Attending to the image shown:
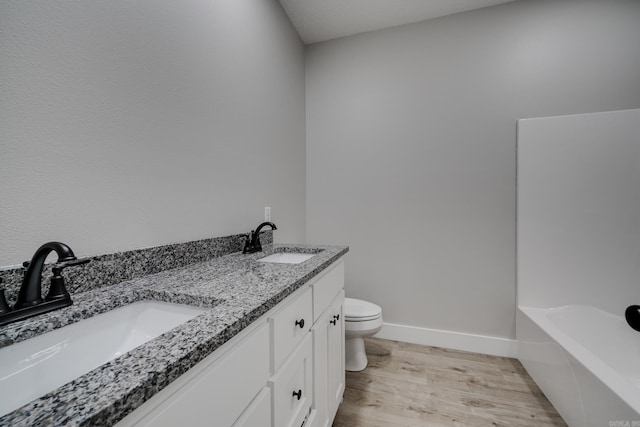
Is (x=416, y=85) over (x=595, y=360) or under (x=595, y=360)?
over

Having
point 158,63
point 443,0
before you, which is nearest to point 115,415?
point 158,63

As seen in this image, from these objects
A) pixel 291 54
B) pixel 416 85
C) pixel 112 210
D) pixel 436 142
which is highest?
pixel 291 54

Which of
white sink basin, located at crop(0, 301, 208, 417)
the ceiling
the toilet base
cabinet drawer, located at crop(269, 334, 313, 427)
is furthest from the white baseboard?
the ceiling

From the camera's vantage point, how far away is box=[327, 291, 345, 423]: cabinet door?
4.21ft

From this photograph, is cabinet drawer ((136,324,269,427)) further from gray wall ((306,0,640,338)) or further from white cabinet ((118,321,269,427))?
gray wall ((306,0,640,338))

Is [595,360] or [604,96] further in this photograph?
[604,96]

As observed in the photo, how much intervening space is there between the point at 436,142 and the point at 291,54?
1.43 meters

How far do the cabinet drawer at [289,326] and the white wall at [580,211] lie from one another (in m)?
1.83

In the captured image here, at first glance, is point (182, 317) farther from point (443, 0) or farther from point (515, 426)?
point (443, 0)

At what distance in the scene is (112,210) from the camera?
0.89 metres

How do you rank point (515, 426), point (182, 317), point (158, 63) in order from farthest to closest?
point (515, 426) < point (158, 63) < point (182, 317)

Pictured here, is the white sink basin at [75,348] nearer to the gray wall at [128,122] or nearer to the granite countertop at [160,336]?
the granite countertop at [160,336]

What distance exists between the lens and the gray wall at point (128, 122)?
2.26 ft

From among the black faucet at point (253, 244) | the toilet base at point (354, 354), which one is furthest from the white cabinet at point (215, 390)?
the toilet base at point (354, 354)
